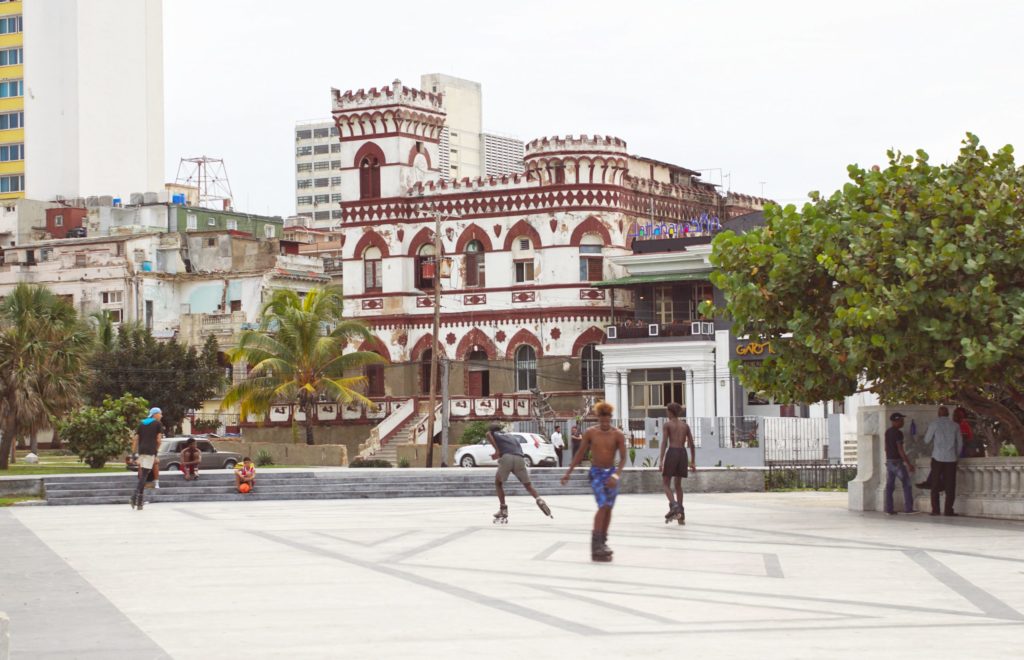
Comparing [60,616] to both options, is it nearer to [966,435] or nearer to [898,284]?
[898,284]

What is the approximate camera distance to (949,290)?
22.0m

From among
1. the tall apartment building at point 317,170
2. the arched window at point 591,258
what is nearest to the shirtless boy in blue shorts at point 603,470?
the arched window at point 591,258

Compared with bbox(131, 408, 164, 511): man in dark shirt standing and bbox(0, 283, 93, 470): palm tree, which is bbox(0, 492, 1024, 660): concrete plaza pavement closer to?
bbox(131, 408, 164, 511): man in dark shirt standing

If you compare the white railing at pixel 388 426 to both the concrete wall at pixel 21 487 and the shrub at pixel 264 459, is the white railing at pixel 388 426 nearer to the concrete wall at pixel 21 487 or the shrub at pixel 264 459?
the shrub at pixel 264 459

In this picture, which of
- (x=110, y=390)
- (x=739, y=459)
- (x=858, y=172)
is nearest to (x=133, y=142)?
(x=110, y=390)

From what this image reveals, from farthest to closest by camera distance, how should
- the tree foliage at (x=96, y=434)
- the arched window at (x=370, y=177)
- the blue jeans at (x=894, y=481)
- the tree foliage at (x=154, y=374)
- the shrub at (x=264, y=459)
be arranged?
the arched window at (x=370, y=177), the tree foliage at (x=154, y=374), the shrub at (x=264, y=459), the tree foliage at (x=96, y=434), the blue jeans at (x=894, y=481)

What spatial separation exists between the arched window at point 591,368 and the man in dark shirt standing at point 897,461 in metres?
34.0

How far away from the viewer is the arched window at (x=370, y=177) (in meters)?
61.2

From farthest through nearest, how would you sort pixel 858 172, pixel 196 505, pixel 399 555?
pixel 196 505
pixel 858 172
pixel 399 555

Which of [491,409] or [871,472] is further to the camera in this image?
[491,409]

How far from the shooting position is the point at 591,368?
58.0 metres

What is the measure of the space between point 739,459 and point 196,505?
1990 centimetres

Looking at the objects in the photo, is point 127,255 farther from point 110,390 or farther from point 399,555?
point 399,555

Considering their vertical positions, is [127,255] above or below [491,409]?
above
